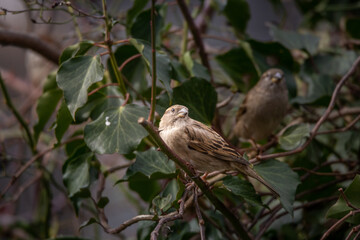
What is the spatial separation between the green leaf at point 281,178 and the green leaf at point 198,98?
303 mm

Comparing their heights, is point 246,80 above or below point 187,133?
below

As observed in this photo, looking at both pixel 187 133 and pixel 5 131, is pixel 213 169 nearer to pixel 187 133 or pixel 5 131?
pixel 187 133

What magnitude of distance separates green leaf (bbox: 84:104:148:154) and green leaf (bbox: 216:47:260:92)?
0.88 m

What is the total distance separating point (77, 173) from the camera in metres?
1.63

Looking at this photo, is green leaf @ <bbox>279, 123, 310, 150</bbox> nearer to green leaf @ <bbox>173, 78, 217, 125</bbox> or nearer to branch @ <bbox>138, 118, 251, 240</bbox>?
green leaf @ <bbox>173, 78, 217, 125</bbox>

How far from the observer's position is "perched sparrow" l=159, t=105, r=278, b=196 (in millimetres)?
1422

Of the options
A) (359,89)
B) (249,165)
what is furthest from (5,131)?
(359,89)

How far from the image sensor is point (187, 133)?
1433 mm

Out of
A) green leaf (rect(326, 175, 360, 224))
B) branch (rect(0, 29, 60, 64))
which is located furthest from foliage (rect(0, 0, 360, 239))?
branch (rect(0, 29, 60, 64))

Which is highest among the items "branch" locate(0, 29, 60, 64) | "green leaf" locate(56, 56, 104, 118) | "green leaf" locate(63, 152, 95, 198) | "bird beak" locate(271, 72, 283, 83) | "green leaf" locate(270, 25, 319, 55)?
"branch" locate(0, 29, 60, 64)

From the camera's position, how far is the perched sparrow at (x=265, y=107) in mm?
2264

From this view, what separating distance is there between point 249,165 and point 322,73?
3.72 ft

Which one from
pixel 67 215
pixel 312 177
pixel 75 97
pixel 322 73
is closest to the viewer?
pixel 75 97

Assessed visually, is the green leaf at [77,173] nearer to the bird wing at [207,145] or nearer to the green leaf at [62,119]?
the green leaf at [62,119]
